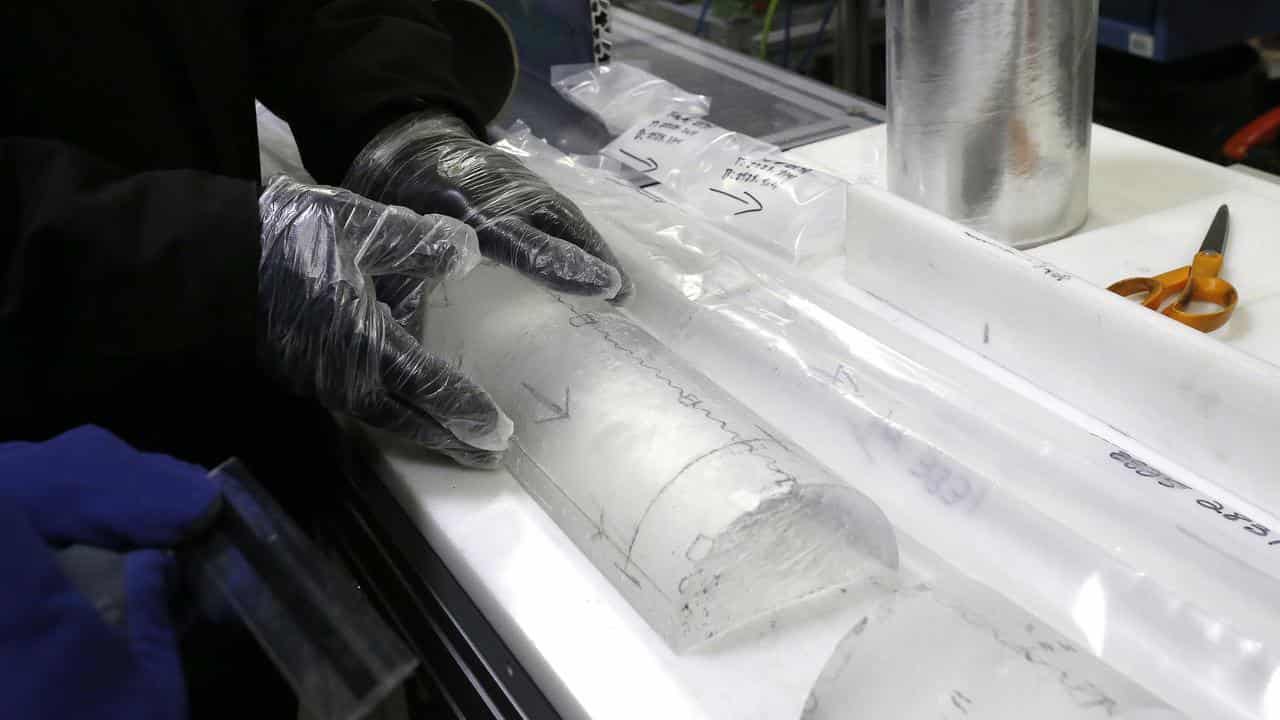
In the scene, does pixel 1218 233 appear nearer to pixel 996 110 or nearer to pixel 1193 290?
pixel 1193 290

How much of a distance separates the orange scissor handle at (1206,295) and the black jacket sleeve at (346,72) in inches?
28.3

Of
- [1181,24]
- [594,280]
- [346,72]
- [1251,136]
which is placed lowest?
[1181,24]

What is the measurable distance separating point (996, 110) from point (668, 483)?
0.52 m

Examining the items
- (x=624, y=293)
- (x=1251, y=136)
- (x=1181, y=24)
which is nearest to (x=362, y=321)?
(x=624, y=293)

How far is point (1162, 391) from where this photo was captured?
2.34 ft

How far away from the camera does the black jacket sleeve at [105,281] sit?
0.68 m

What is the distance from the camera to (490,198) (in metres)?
0.89

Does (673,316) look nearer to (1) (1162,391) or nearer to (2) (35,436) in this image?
(1) (1162,391)

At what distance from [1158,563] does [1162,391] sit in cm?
16

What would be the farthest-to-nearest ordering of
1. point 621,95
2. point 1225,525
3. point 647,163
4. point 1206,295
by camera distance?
point 621,95, point 647,163, point 1206,295, point 1225,525

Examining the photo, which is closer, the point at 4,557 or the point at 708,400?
the point at 4,557

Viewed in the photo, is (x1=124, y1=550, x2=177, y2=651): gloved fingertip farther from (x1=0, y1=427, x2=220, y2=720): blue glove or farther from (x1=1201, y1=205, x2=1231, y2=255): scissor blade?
(x1=1201, y1=205, x2=1231, y2=255): scissor blade

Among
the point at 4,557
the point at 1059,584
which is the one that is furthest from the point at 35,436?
the point at 1059,584

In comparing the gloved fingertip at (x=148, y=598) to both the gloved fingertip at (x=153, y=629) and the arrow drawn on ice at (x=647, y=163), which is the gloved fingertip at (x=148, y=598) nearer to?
the gloved fingertip at (x=153, y=629)
